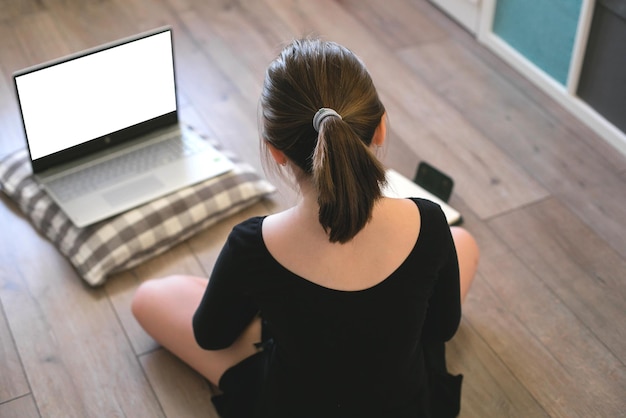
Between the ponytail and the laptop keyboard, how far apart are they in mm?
978

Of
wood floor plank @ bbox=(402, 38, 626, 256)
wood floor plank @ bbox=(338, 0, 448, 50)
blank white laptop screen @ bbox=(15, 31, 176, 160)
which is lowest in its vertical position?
wood floor plank @ bbox=(402, 38, 626, 256)

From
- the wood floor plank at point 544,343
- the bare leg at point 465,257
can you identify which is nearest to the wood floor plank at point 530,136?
the wood floor plank at point 544,343

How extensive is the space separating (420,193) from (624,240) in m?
0.51

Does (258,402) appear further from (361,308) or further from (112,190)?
(112,190)

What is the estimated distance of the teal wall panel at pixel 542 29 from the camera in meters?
2.39

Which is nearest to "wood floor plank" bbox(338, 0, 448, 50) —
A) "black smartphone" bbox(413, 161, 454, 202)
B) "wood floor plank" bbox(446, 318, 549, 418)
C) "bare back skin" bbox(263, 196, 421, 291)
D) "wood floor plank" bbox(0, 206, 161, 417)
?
"black smartphone" bbox(413, 161, 454, 202)

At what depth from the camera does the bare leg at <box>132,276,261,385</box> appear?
5.43ft

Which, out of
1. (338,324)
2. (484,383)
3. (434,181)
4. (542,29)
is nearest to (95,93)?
(434,181)

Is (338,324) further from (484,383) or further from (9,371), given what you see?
(9,371)

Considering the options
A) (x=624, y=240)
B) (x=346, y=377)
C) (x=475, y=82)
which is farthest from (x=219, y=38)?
(x=346, y=377)

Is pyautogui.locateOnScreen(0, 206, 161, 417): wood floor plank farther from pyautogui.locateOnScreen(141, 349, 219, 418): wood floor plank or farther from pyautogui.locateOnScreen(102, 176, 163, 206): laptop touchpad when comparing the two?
pyautogui.locateOnScreen(102, 176, 163, 206): laptop touchpad

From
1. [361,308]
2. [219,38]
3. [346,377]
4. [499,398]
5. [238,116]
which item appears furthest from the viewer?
[219,38]

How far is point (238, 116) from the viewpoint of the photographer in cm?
245

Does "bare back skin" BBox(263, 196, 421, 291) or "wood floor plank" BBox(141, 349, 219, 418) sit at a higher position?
"bare back skin" BBox(263, 196, 421, 291)
